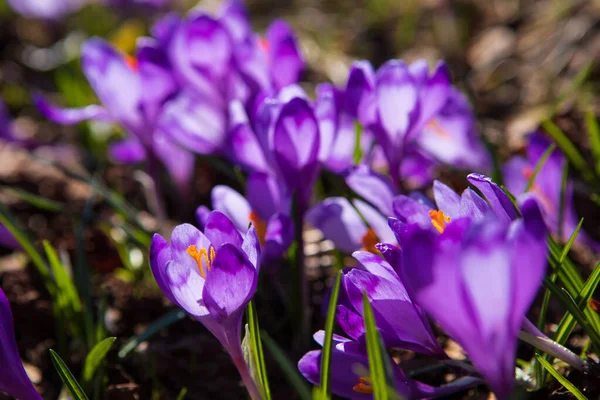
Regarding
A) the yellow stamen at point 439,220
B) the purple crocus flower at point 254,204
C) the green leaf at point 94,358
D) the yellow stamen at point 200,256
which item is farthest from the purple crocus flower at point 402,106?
the green leaf at point 94,358

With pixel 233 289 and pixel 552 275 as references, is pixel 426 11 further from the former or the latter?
pixel 233 289

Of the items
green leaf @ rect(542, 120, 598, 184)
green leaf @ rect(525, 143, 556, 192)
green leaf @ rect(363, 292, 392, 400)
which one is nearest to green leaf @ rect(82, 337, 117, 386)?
green leaf @ rect(363, 292, 392, 400)

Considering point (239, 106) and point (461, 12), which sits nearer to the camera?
point (239, 106)

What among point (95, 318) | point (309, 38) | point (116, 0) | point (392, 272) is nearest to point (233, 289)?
point (392, 272)

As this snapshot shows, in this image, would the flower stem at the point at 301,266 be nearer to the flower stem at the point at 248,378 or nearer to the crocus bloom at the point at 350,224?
the crocus bloom at the point at 350,224

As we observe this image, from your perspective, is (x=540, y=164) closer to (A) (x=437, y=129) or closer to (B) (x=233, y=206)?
(A) (x=437, y=129)

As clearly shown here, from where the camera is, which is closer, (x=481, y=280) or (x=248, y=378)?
(x=481, y=280)

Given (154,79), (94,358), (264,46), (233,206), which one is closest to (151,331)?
(94,358)
